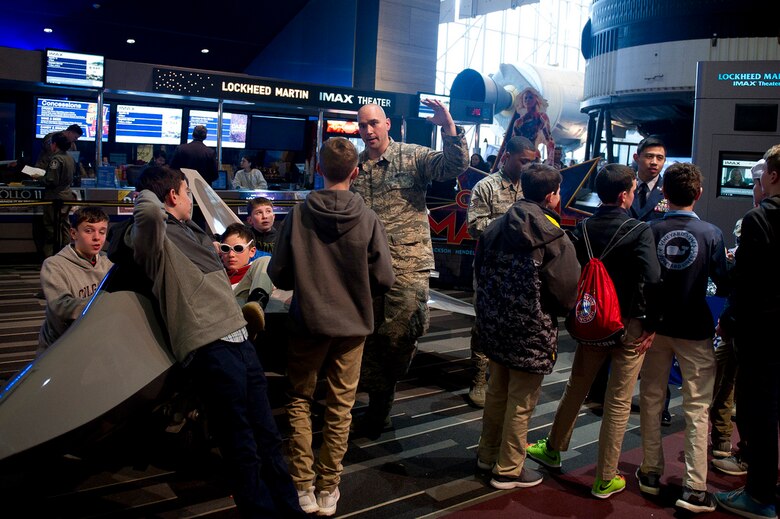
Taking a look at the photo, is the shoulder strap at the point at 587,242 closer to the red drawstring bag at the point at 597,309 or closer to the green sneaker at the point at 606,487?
the red drawstring bag at the point at 597,309

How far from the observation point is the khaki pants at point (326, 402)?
10.5 feet

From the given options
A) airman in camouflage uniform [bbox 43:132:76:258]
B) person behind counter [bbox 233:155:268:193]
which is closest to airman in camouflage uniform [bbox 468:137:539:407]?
airman in camouflage uniform [bbox 43:132:76:258]

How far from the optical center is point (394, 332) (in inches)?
163

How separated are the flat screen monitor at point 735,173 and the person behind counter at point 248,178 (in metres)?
7.44

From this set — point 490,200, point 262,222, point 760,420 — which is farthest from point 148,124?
point 760,420

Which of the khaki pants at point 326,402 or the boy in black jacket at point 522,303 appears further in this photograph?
the boy in black jacket at point 522,303

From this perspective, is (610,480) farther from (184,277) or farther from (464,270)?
(464,270)

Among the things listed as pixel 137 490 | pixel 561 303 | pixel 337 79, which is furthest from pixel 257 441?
pixel 337 79

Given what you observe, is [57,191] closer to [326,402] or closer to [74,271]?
[74,271]

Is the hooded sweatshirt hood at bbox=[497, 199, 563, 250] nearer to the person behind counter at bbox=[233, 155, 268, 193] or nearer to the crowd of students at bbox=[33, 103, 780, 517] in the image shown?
the crowd of students at bbox=[33, 103, 780, 517]

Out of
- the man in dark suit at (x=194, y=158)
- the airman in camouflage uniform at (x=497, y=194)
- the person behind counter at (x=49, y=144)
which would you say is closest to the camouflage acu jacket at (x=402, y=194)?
the airman in camouflage uniform at (x=497, y=194)

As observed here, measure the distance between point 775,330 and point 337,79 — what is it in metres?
13.1

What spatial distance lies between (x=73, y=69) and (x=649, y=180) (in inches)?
332

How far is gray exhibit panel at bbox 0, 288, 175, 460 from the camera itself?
8.23ft
